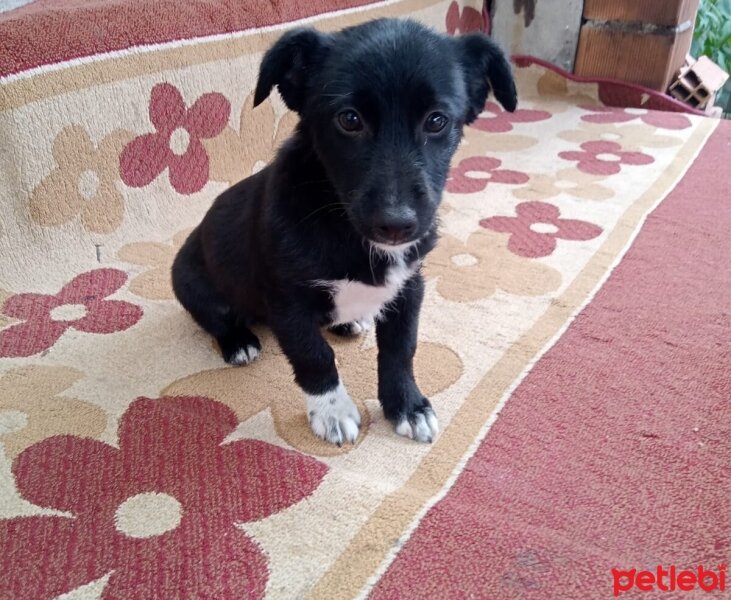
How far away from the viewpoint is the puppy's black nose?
45.0 inches

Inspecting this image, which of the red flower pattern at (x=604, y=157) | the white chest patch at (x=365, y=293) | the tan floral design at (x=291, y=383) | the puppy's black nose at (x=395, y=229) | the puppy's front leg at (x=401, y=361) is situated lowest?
the tan floral design at (x=291, y=383)

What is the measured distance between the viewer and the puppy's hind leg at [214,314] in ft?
5.44

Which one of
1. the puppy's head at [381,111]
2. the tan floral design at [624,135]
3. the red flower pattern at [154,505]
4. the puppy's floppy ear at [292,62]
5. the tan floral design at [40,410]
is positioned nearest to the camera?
the red flower pattern at [154,505]

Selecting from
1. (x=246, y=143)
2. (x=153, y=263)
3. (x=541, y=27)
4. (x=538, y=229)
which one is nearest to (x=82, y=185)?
(x=153, y=263)

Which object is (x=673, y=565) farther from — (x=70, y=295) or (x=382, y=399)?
(x=70, y=295)

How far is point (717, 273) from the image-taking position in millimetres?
1947

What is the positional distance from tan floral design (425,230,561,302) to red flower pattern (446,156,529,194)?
0.43 metres

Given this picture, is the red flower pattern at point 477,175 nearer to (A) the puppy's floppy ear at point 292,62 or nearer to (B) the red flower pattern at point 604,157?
(B) the red flower pattern at point 604,157

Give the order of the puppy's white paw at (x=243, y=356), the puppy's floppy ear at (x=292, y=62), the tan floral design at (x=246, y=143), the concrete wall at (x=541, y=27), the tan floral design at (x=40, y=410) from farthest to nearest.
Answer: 1. the concrete wall at (x=541, y=27)
2. the tan floral design at (x=246, y=143)
3. the puppy's white paw at (x=243, y=356)
4. the tan floral design at (x=40, y=410)
5. the puppy's floppy ear at (x=292, y=62)

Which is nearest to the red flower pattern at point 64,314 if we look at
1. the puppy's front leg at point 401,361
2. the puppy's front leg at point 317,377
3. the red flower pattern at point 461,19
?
the puppy's front leg at point 317,377

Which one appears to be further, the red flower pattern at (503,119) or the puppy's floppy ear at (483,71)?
the red flower pattern at (503,119)

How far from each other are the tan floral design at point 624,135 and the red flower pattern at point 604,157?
0.06 meters

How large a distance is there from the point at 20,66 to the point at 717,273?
206cm

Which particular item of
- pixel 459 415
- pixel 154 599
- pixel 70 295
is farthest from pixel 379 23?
pixel 70 295
